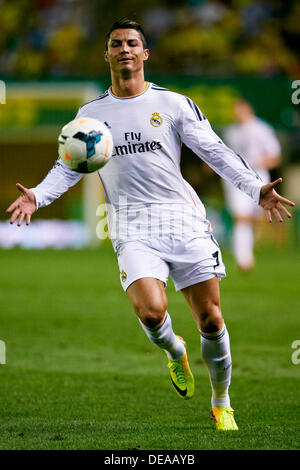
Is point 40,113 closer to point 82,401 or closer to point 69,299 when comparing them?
point 69,299

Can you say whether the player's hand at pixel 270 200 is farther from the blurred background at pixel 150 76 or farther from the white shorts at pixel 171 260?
the blurred background at pixel 150 76

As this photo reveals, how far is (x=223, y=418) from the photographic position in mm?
5625

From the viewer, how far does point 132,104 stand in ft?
19.7

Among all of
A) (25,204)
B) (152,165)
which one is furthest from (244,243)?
(25,204)

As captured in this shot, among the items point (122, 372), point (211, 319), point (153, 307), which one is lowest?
point (122, 372)

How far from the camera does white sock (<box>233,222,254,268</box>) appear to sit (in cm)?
1553

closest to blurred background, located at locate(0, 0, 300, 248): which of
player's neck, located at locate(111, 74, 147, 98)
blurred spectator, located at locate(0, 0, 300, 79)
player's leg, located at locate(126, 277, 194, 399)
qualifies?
blurred spectator, located at locate(0, 0, 300, 79)

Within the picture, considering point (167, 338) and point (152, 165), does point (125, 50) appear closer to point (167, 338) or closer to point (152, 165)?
point (152, 165)

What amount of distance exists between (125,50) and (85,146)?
2.68ft

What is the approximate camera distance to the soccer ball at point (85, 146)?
5531mm

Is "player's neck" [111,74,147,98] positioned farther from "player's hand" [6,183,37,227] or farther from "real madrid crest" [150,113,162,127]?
"player's hand" [6,183,37,227]

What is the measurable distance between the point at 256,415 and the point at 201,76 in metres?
18.3

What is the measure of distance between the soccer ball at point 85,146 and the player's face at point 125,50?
0.54 metres

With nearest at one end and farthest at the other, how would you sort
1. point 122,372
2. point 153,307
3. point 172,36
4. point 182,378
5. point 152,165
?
point 153,307
point 152,165
point 182,378
point 122,372
point 172,36
